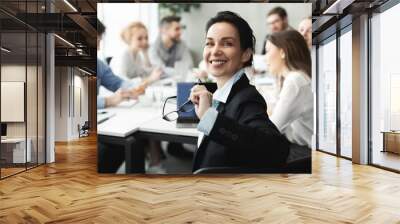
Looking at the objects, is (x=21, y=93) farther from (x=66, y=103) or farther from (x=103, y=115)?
(x=66, y=103)

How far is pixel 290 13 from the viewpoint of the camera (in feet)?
17.2

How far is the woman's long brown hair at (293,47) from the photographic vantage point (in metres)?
5.25

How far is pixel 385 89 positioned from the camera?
6953 mm

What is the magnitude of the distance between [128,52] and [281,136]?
230 cm

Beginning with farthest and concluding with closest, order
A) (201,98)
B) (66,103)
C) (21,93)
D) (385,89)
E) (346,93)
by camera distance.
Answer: (66,103)
(346,93)
(385,89)
(21,93)
(201,98)

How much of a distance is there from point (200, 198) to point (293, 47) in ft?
7.64

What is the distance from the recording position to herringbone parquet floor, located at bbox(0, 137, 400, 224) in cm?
378

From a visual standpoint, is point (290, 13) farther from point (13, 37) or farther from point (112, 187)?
point (13, 37)

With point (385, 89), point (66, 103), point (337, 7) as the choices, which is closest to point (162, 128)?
point (337, 7)

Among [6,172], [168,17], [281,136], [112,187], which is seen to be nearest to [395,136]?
[281,136]

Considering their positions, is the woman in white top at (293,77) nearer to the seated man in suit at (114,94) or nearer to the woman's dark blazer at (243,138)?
the woman's dark blazer at (243,138)

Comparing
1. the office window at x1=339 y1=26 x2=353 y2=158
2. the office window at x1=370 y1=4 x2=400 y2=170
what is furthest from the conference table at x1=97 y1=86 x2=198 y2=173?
the office window at x1=339 y1=26 x2=353 y2=158

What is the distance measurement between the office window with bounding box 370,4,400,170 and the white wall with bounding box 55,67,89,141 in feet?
33.9

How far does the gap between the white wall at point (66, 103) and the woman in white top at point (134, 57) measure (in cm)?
926
